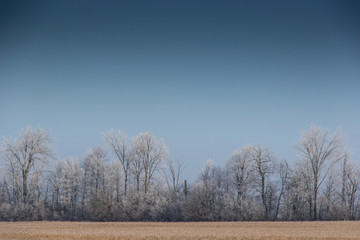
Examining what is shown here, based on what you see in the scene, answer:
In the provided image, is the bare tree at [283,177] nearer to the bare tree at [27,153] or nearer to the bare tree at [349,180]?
the bare tree at [349,180]

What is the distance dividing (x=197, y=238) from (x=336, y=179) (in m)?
34.0

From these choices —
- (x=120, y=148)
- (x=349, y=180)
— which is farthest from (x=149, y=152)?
(x=349, y=180)

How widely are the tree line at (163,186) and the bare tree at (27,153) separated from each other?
13 cm

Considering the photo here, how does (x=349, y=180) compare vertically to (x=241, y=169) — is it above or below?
below

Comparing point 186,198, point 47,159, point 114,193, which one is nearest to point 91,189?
point 114,193

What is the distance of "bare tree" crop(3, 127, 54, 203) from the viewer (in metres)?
47.5

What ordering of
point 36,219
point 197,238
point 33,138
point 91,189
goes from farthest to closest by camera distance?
point 91,189 → point 33,138 → point 36,219 → point 197,238

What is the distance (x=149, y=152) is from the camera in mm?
51156

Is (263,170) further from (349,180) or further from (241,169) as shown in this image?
(349,180)

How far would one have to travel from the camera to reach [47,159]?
161ft

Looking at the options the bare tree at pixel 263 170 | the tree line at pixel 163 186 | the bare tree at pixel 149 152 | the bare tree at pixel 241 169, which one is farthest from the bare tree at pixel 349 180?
the bare tree at pixel 149 152

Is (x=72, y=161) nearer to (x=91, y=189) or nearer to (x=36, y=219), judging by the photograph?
(x=91, y=189)

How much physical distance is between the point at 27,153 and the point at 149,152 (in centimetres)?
1655

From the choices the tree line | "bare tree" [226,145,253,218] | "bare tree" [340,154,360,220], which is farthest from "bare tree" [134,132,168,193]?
"bare tree" [340,154,360,220]
